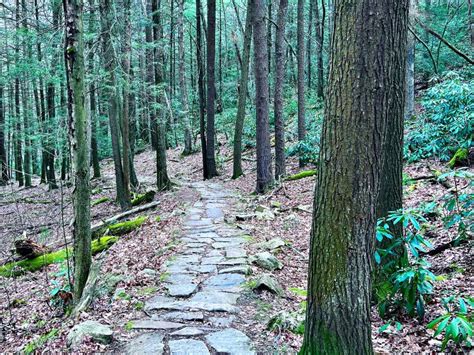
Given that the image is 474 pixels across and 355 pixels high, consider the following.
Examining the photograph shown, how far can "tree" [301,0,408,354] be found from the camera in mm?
2576

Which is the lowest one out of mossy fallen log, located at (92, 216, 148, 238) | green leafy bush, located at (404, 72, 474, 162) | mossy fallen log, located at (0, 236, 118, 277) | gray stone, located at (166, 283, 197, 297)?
mossy fallen log, located at (0, 236, 118, 277)

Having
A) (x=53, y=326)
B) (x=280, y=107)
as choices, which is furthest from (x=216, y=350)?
(x=280, y=107)

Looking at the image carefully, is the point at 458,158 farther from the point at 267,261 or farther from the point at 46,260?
the point at 46,260

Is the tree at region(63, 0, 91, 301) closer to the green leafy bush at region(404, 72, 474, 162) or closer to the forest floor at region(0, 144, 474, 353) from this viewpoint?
the forest floor at region(0, 144, 474, 353)

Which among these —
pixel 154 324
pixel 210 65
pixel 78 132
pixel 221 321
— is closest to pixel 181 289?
pixel 154 324

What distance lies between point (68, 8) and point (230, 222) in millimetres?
5099

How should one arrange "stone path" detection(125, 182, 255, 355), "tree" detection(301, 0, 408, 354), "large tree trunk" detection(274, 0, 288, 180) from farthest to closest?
"large tree trunk" detection(274, 0, 288, 180)
"stone path" detection(125, 182, 255, 355)
"tree" detection(301, 0, 408, 354)

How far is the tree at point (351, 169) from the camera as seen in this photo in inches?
101

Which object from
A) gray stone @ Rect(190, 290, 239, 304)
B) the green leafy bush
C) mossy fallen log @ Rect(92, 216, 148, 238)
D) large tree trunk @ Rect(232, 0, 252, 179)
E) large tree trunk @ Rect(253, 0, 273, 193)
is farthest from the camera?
large tree trunk @ Rect(232, 0, 252, 179)

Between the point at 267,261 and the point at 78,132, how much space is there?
3.23 m

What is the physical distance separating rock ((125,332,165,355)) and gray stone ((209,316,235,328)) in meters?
0.57

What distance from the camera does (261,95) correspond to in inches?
421

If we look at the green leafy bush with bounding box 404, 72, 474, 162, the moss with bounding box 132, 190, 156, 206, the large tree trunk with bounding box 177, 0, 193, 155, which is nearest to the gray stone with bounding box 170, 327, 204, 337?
the green leafy bush with bounding box 404, 72, 474, 162

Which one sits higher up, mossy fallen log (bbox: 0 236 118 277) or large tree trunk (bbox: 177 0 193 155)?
large tree trunk (bbox: 177 0 193 155)
